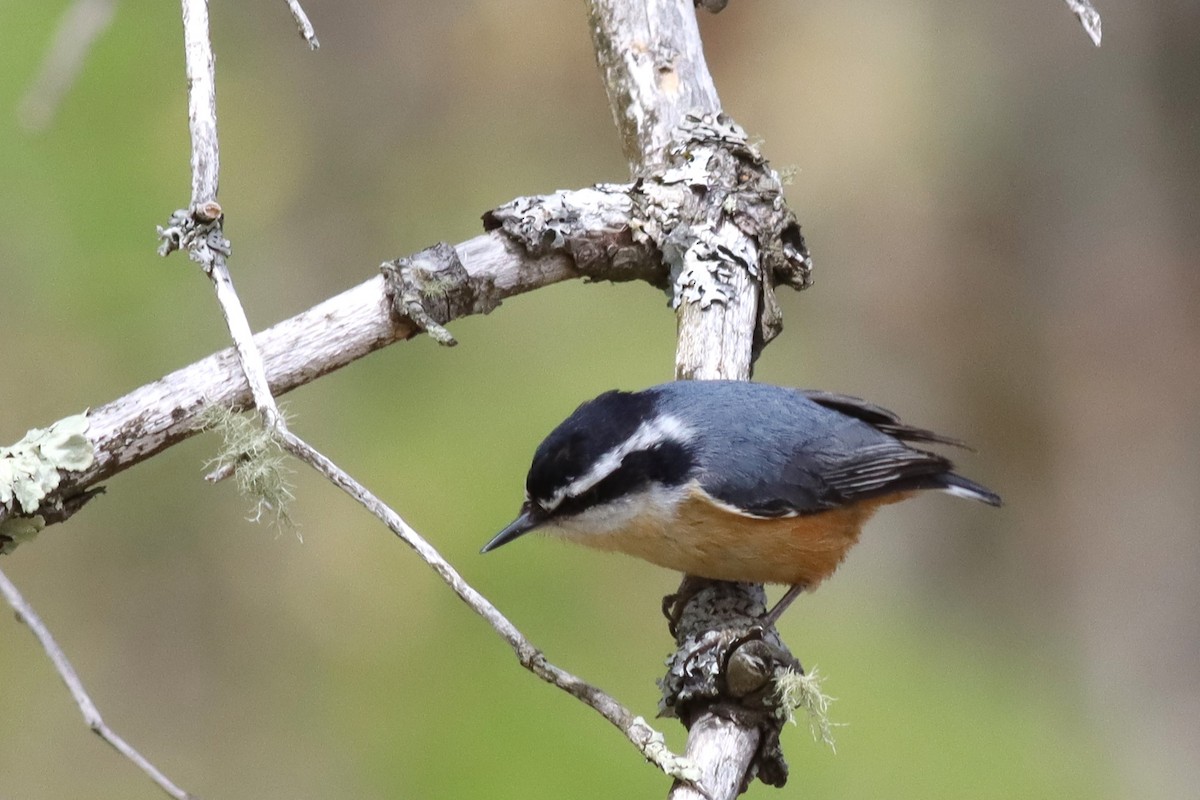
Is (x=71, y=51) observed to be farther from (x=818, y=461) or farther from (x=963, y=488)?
(x=963, y=488)

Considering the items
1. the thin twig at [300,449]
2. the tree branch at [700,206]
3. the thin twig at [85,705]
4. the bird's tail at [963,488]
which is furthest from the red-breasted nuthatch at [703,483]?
the thin twig at [85,705]

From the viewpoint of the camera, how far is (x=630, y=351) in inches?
182

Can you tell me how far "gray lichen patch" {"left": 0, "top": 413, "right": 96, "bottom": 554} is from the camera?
1.99 metres

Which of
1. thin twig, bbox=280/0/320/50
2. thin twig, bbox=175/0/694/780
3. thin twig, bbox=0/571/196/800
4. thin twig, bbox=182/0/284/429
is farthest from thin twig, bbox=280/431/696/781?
thin twig, bbox=280/0/320/50

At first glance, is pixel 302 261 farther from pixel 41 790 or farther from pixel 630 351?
pixel 41 790

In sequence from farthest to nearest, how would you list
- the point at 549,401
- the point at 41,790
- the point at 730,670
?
the point at 549,401 → the point at 41,790 → the point at 730,670

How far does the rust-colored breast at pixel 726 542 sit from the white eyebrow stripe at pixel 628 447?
0.14 metres

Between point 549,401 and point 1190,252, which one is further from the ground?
point 1190,252

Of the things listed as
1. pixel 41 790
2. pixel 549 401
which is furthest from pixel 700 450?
pixel 41 790

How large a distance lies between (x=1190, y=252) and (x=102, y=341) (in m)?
5.08

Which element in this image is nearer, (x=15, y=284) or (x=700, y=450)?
(x=700, y=450)

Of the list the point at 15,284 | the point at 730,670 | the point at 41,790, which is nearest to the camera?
the point at 730,670

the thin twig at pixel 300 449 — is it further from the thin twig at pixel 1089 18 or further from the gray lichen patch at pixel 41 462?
the thin twig at pixel 1089 18

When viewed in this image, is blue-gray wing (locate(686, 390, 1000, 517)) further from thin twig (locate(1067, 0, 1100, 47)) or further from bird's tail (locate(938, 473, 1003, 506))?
thin twig (locate(1067, 0, 1100, 47))
